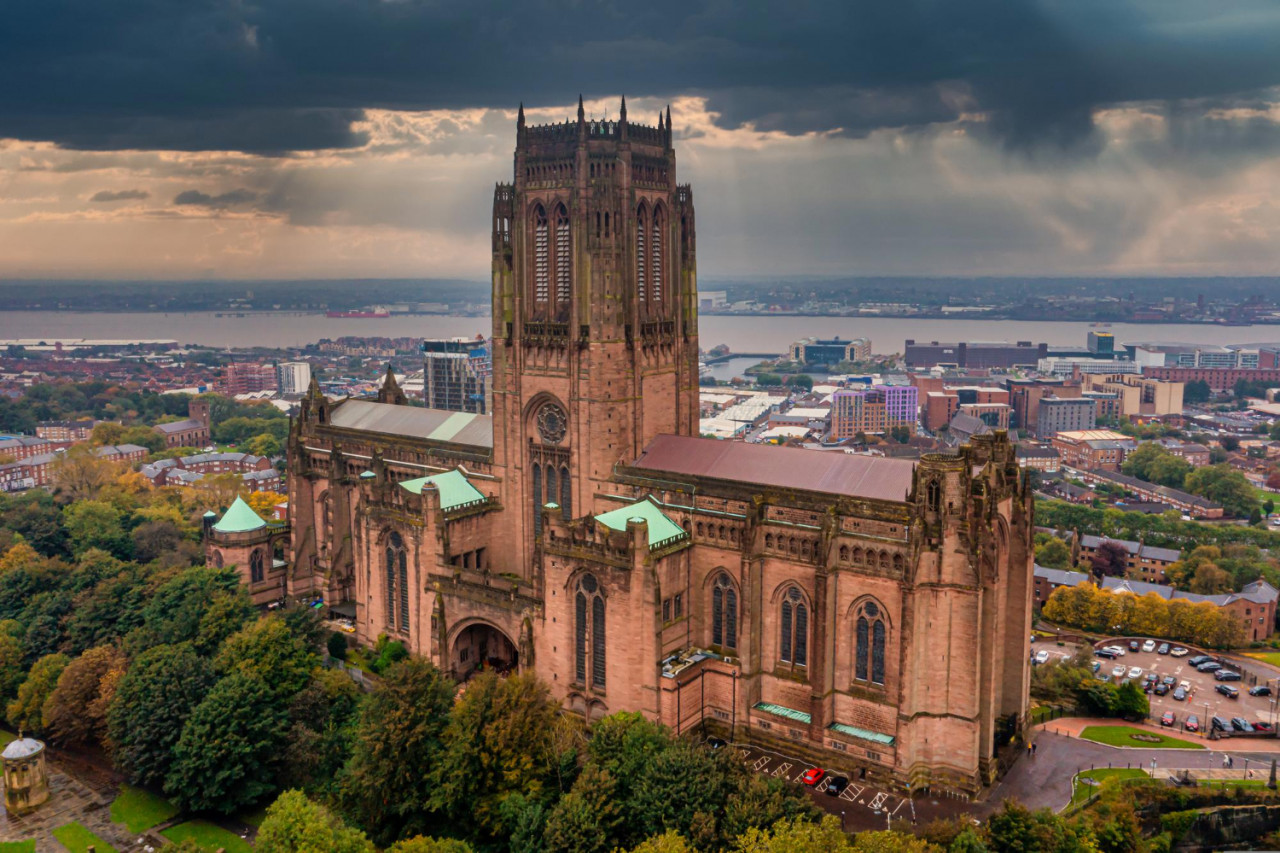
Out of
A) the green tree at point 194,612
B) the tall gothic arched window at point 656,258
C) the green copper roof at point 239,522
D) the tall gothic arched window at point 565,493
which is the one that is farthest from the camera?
the green copper roof at point 239,522

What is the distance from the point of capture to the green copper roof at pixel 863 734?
5687 cm

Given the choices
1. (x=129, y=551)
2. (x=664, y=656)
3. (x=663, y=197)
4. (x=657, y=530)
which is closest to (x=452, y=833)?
(x=664, y=656)

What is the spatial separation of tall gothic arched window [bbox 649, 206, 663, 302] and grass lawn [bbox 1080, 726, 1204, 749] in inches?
1686

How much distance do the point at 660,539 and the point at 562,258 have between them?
75.2ft

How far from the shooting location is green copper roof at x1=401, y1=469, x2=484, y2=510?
244 feet

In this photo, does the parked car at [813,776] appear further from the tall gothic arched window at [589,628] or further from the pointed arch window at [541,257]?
the pointed arch window at [541,257]

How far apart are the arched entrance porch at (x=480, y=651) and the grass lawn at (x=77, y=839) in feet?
78.9

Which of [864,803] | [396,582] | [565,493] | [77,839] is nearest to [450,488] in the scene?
[396,582]

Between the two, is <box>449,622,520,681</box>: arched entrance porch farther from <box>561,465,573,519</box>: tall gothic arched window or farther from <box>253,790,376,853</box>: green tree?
<box>253,790,376,853</box>: green tree

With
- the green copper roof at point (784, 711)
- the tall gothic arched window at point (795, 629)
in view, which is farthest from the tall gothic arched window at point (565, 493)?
the green copper roof at point (784, 711)

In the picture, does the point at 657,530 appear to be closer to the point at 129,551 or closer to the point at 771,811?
the point at 771,811

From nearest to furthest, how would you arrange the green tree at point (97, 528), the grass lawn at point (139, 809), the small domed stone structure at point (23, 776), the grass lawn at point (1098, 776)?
the grass lawn at point (1098, 776)
the grass lawn at point (139, 809)
the small domed stone structure at point (23, 776)
the green tree at point (97, 528)

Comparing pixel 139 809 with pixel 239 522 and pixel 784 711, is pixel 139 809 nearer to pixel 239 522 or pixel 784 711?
pixel 239 522

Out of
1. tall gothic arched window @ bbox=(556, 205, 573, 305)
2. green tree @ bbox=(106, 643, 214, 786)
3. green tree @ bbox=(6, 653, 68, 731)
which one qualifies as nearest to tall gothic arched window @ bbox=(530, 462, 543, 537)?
tall gothic arched window @ bbox=(556, 205, 573, 305)
